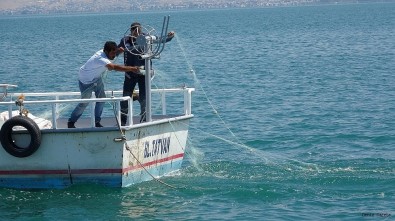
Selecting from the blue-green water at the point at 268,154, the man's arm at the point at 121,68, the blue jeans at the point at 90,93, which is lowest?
the blue-green water at the point at 268,154

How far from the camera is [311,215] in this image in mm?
16500

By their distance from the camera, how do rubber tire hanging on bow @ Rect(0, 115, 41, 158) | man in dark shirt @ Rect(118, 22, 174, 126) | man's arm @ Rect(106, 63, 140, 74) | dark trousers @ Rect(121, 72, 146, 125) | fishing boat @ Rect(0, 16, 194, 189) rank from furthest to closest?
dark trousers @ Rect(121, 72, 146, 125), man in dark shirt @ Rect(118, 22, 174, 126), man's arm @ Rect(106, 63, 140, 74), fishing boat @ Rect(0, 16, 194, 189), rubber tire hanging on bow @ Rect(0, 115, 41, 158)

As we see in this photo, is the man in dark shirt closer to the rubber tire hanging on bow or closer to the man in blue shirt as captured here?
the man in blue shirt

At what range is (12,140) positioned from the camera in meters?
17.1

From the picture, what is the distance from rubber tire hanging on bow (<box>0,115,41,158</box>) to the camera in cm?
1692

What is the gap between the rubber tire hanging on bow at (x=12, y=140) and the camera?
55.5 feet

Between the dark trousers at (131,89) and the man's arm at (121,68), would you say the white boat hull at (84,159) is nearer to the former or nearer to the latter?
the dark trousers at (131,89)

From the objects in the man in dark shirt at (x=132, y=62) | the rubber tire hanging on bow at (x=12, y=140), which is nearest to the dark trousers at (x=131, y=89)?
the man in dark shirt at (x=132, y=62)

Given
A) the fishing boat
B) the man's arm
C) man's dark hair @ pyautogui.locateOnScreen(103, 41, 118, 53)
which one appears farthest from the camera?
man's dark hair @ pyautogui.locateOnScreen(103, 41, 118, 53)

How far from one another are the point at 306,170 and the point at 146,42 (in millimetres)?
4137

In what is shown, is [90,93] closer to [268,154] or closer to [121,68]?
[121,68]

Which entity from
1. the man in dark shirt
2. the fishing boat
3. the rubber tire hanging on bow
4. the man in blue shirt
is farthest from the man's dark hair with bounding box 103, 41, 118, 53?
the rubber tire hanging on bow

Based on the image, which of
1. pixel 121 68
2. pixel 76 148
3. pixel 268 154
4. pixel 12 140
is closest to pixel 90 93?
pixel 121 68

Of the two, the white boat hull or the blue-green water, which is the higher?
the white boat hull
